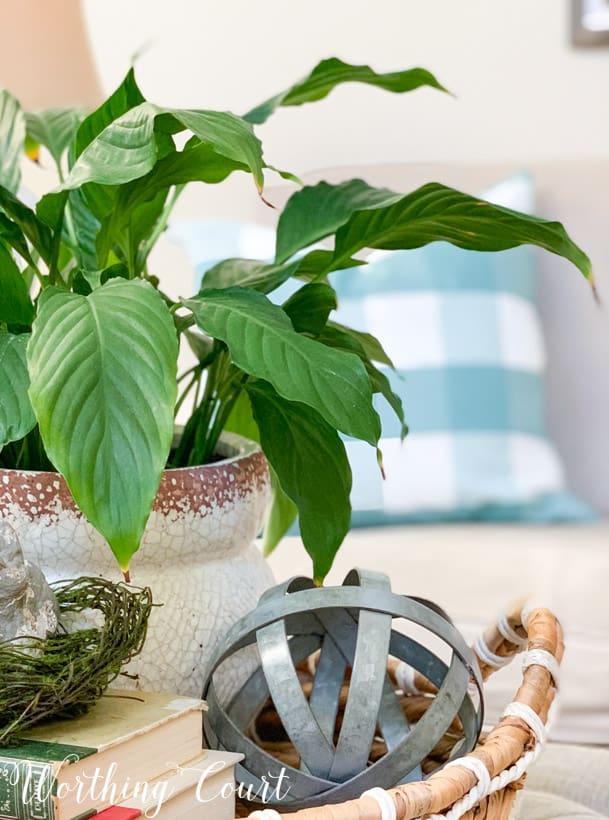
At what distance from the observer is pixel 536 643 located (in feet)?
2.20

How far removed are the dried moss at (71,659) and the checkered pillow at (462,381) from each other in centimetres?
96

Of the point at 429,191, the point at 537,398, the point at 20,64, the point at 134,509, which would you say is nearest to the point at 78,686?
the point at 134,509

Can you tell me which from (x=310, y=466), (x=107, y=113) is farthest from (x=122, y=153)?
(x=310, y=466)

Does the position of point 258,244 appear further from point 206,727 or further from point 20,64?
point 206,727

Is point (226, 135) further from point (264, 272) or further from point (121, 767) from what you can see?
point (121, 767)

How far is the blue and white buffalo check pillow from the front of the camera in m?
1.54

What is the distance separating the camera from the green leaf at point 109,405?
48 cm

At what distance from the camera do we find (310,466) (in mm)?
648

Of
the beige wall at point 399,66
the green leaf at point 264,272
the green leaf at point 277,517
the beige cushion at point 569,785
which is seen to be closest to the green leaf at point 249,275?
the green leaf at point 264,272

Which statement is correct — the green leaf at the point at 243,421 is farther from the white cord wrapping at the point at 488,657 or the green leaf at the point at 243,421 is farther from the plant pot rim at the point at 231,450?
the white cord wrapping at the point at 488,657

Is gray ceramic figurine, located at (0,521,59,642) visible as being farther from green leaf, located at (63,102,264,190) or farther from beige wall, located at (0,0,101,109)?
beige wall, located at (0,0,101,109)

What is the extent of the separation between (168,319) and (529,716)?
0.31 metres

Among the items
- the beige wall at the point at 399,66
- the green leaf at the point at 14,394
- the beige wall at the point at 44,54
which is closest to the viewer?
the green leaf at the point at 14,394

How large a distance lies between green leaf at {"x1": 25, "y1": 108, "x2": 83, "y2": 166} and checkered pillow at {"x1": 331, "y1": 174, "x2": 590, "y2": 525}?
730 millimetres
